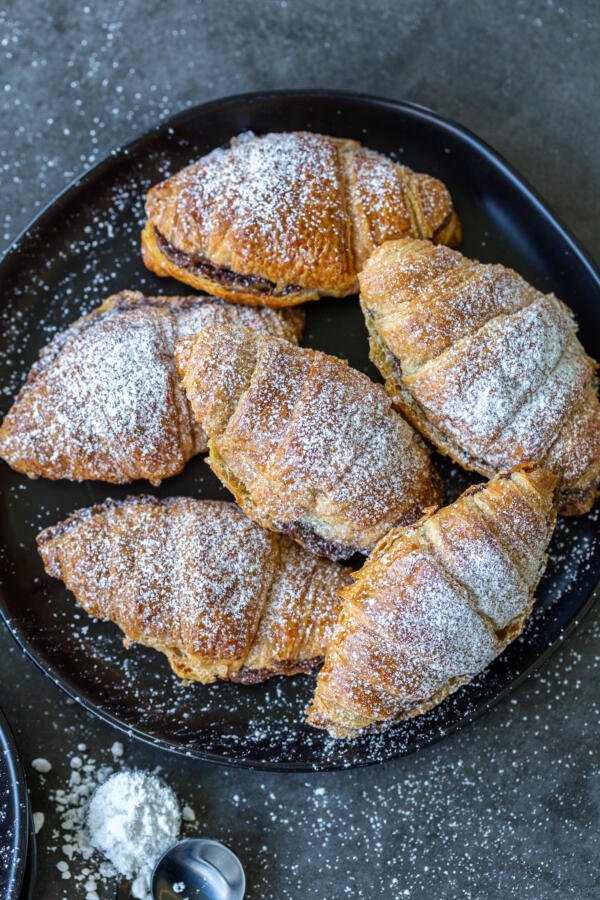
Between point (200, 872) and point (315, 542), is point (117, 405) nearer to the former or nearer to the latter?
point (315, 542)

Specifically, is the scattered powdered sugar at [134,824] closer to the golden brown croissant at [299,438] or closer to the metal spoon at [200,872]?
the metal spoon at [200,872]

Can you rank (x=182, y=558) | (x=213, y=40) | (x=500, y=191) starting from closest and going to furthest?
(x=182, y=558), (x=500, y=191), (x=213, y=40)

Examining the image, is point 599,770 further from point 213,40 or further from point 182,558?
point 213,40

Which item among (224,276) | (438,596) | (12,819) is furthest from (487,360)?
(12,819)

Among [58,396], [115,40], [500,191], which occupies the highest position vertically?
[500,191]

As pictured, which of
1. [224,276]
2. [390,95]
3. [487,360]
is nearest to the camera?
[487,360]

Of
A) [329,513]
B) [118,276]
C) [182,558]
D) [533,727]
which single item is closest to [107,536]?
[182,558]

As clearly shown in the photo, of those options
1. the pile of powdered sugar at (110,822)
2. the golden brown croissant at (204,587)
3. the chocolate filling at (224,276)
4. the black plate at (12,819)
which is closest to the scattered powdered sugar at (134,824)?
the pile of powdered sugar at (110,822)

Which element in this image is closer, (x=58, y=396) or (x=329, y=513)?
(x=329, y=513)
